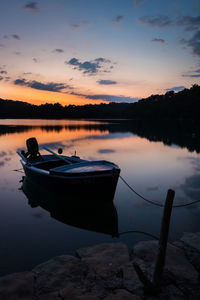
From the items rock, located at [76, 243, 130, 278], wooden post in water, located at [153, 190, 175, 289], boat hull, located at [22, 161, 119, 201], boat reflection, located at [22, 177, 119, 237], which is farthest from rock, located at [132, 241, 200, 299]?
boat hull, located at [22, 161, 119, 201]

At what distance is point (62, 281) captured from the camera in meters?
5.25

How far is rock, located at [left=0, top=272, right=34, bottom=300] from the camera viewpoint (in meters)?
4.82

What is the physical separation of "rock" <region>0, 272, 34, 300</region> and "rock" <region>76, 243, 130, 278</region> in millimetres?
1613

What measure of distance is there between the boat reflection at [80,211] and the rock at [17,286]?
3.76 metres

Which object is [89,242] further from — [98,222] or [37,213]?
[37,213]

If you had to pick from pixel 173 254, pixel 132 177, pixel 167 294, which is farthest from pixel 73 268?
pixel 132 177

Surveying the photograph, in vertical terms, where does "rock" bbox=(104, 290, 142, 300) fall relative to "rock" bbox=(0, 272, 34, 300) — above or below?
above

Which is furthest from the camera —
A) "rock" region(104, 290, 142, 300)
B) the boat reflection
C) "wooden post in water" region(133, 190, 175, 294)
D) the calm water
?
the boat reflection

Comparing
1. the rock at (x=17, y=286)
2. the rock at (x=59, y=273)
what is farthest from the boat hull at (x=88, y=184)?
the rock at (x=17, y=286)

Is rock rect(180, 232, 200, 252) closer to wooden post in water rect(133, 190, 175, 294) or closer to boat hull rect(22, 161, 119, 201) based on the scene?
wooden post in water rect(133, 190, 175, 294)

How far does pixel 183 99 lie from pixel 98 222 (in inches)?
5771

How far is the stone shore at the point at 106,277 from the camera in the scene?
4754 millimetres

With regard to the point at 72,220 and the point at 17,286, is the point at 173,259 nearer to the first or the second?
the point at 17,286

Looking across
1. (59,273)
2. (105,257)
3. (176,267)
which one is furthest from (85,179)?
(176,267)
